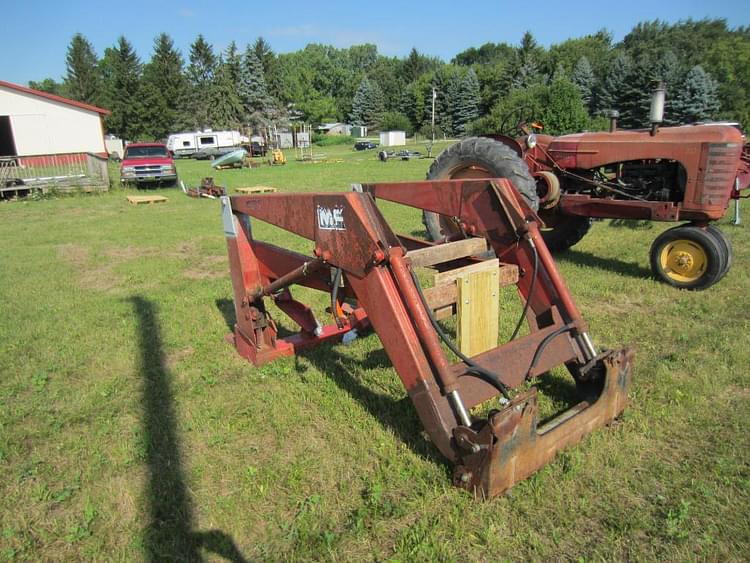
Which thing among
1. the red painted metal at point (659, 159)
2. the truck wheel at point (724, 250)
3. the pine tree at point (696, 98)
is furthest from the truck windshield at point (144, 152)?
the pine tree at point (696, 98)

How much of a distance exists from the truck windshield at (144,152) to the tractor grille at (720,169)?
18.9m

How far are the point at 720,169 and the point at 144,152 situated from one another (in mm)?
19761

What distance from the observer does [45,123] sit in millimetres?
24062

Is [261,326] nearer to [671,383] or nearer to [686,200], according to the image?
[671,383]

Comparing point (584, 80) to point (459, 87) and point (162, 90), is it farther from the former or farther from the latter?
point (162, 90)

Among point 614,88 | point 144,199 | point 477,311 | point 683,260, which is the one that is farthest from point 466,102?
point 477,311

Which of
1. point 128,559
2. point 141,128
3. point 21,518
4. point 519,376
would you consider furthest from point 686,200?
point 141,128

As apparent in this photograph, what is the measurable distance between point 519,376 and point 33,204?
17.0m

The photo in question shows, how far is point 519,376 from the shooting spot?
2.80m

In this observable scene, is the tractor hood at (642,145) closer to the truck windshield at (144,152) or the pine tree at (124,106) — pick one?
the truck windshield at (144,152)

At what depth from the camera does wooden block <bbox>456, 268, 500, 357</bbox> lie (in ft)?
9.50

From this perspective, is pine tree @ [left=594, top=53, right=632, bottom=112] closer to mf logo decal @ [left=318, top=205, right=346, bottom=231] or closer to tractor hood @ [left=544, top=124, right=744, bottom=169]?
tractor hood @ [left=544, top=124, right=744, bottom=169]

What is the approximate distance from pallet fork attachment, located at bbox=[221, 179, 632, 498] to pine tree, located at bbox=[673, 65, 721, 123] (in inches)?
1787

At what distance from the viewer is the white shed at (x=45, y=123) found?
23234 mm
